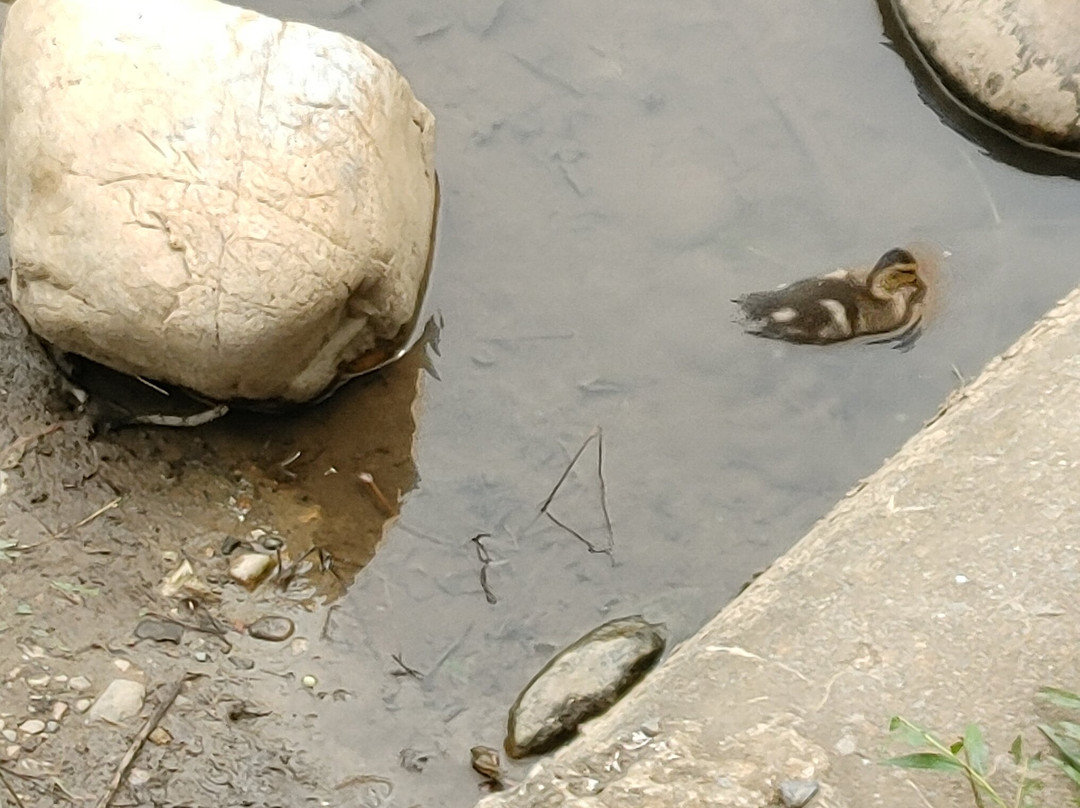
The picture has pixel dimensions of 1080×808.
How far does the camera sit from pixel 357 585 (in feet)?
10.7

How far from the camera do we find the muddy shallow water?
3.21 meters

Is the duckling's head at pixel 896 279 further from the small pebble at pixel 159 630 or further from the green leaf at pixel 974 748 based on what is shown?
the small pebble at pixel 159 630

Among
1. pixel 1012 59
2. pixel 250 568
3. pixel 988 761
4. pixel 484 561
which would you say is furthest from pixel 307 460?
pixel 1012 59

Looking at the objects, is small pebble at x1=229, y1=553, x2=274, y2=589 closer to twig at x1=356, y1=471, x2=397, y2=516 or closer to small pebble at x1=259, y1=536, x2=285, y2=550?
small pebble at x1=259, y1=536, x2=285, y2=550

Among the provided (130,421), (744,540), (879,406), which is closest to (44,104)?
(130,421)

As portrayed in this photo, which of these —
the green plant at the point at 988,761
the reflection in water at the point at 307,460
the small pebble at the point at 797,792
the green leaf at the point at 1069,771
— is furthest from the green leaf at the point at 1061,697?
the reflection in water at the point at 307,460

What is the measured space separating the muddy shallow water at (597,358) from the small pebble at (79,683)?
16.8 inches

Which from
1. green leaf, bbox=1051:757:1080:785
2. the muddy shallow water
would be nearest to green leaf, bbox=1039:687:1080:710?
green leaf, bbox=1051:757:1080:785

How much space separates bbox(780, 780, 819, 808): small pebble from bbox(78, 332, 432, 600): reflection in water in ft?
4.70

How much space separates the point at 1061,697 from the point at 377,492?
6.35 feet

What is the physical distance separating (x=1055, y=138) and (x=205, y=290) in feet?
9.15

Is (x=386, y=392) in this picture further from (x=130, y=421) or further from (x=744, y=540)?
(x=744, y=540)

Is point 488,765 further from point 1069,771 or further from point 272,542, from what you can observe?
point 1069,771

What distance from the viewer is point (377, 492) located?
133 inches
